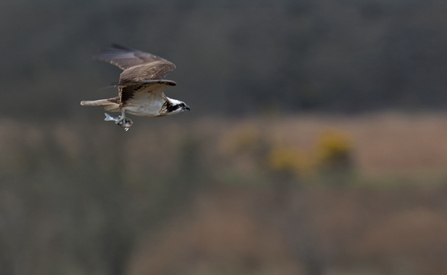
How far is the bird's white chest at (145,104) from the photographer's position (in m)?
4.02

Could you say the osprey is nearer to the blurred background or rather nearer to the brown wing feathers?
the brown wing feathers

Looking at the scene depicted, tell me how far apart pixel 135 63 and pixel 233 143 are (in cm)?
1612

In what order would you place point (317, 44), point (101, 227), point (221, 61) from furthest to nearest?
point (317, 44)
point (221, 61)
point (101, 227)

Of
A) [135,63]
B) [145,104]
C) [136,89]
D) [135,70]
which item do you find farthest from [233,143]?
[136,89]

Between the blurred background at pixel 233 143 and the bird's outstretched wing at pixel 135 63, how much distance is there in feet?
23.5

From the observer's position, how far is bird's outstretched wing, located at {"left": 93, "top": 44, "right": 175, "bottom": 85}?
401cm

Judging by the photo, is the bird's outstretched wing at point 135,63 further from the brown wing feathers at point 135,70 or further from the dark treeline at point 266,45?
the dark treeline at point 266,45

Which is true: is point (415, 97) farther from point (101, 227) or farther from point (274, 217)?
point (101, 227)

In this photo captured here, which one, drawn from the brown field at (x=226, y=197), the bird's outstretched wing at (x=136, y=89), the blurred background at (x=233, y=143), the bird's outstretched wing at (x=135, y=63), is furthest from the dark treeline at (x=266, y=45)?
the bird's outstretched wing at (x=136, y=89)

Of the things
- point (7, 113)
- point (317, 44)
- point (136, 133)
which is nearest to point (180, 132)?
point (136, 133)

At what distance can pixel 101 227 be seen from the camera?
14.2 metres

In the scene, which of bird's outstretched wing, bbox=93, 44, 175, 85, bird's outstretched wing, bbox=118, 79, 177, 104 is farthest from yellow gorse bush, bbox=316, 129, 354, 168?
bird's outstretched wing, bbox=118, 79, 177, 104

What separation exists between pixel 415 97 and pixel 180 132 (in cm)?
1683

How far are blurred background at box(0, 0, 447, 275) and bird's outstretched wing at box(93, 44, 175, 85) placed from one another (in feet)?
23.5
